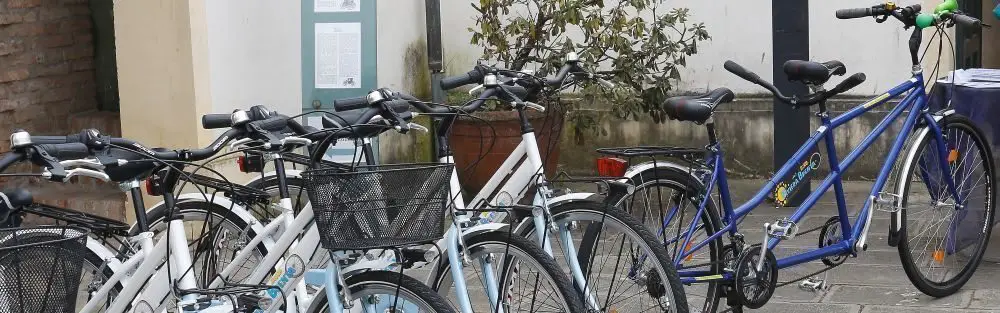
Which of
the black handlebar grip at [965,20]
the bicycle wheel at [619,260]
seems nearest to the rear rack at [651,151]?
the bicycle wheel at [619,260]

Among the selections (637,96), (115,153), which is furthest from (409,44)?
(115,153)

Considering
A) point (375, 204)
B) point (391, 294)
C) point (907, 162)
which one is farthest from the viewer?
point (907, 162)

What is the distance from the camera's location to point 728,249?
4672 mm

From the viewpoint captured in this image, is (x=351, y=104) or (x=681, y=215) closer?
(x=351, y=104)

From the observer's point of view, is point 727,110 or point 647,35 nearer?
point 647,35

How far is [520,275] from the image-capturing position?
13.2 ft

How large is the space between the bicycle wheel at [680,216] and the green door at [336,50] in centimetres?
260

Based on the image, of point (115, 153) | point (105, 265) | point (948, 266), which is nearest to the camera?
point (115, 153)

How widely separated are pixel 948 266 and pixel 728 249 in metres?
1.40

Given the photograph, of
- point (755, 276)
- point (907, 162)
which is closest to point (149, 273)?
point (755, 276)

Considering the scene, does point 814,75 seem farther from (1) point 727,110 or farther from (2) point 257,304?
(1) point 727,110

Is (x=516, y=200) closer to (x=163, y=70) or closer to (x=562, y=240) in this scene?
(x=562, y=240)

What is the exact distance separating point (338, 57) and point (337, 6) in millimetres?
247

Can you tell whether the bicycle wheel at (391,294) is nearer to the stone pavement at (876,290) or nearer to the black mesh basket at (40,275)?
the black mesh basket at (40,275)
